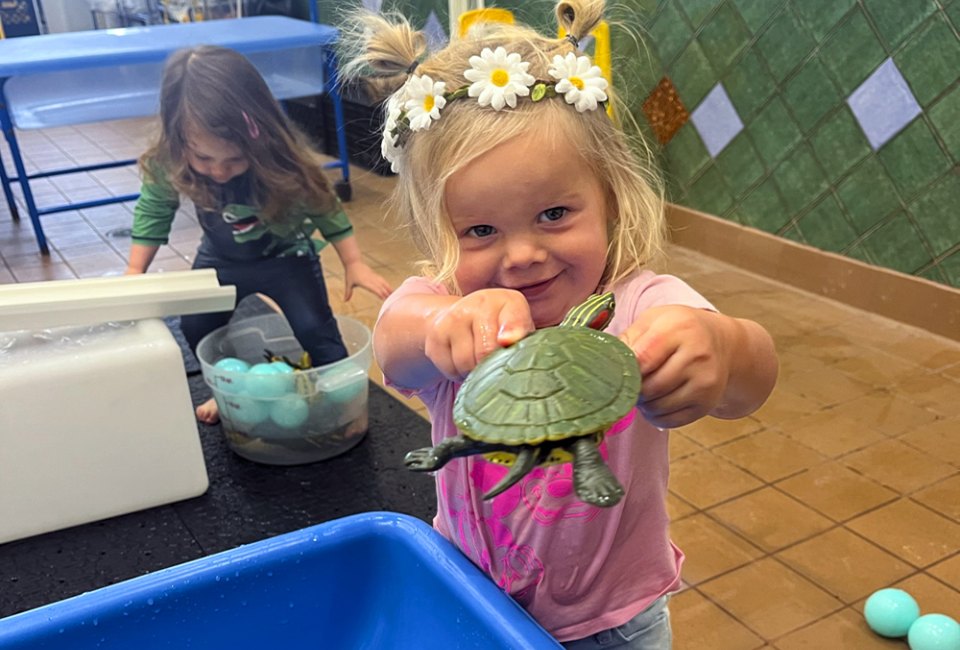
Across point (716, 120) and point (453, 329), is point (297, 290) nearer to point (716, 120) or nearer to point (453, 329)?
point (453, 329)

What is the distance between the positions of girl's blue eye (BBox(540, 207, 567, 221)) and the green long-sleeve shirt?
0.94m

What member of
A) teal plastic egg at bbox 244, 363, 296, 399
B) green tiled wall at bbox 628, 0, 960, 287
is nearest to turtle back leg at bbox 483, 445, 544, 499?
teal plastic egg at bbox 244, 363, 296, 399

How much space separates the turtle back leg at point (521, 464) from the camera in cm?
41

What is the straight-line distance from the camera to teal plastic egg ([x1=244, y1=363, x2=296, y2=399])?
4.53 ft

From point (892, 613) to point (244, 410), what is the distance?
0.95 m

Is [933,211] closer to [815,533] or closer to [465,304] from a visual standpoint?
[815,533]

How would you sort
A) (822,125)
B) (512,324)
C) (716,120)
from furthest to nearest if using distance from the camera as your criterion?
(716,120), (822,125), (512,324)

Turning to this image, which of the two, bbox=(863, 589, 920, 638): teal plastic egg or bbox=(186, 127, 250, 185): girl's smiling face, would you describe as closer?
bbox=(863, 589, 920, 638): teal plastic egg

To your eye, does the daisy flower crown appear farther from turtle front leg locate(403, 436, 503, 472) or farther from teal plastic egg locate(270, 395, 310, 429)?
teal plastic egg locate(270, 395, 310, 429)

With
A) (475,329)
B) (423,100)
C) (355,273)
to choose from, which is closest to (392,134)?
(423,100)

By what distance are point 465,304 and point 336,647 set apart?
0.31 metres

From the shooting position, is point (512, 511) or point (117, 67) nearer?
point (512, 511)

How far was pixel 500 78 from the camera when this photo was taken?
0.65 metres

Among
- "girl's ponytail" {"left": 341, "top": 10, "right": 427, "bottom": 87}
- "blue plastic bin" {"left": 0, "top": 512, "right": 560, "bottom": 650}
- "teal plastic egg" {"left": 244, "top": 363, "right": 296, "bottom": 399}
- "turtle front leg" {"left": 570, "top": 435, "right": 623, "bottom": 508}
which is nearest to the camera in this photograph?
"turtle front leg" {"left": 570, "top": 435, "right": 623, "bottom": 508}
